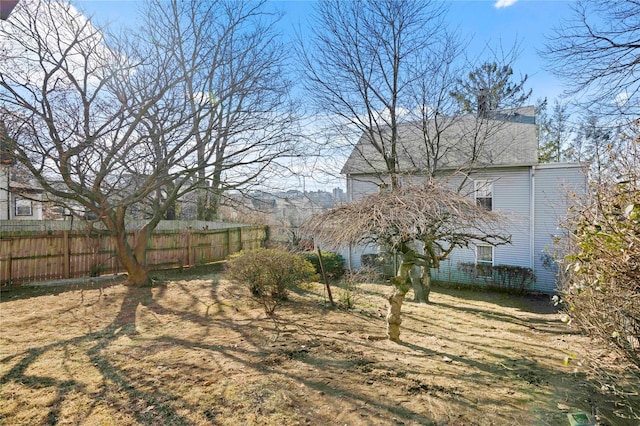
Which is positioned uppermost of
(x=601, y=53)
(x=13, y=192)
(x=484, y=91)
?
(x=484, y=91)

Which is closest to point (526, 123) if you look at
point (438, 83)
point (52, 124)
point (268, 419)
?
point (438, 83)

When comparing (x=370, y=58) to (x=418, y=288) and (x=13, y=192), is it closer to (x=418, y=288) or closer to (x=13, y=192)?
(x=418, y=288)

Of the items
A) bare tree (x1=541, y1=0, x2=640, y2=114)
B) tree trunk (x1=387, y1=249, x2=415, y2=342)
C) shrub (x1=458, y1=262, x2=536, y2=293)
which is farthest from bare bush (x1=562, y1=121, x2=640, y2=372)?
shrub (x1=458, y1=262, x2=536, y2=293)

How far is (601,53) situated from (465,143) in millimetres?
4222

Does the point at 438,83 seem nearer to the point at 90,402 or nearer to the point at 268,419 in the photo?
the point at 268,419

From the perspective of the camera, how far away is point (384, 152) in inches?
373

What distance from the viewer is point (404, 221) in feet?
14.3

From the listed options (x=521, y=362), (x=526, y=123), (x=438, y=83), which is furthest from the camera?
(x=526, y=123)

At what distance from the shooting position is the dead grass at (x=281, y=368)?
3.21 metres

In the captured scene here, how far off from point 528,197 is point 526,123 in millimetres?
2938

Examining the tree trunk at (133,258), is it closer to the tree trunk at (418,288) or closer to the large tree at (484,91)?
the tree trunk at (418,288)

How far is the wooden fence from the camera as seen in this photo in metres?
8.98

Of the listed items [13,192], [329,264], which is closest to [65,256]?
[13,192]

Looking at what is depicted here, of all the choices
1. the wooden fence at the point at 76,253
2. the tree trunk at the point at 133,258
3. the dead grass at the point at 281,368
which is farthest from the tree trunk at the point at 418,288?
the wooden fence at the point at 76,253
